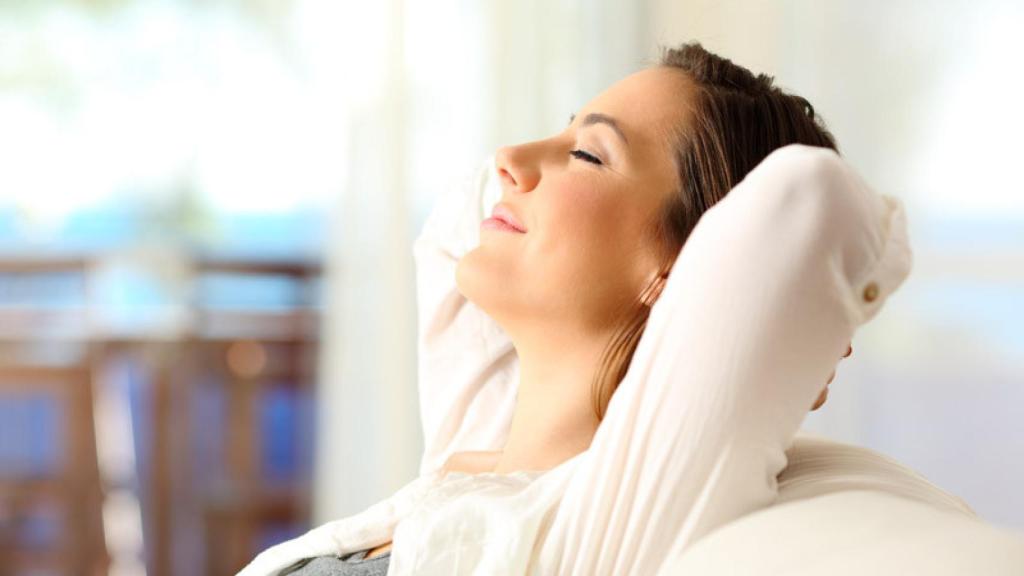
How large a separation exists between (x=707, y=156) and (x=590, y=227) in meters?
0.14

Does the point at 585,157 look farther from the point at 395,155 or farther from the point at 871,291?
the point at 395,155

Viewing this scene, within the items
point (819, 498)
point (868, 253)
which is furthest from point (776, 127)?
point (819, 498)

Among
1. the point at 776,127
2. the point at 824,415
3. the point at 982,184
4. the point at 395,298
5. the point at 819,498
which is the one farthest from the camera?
the point at 395,298

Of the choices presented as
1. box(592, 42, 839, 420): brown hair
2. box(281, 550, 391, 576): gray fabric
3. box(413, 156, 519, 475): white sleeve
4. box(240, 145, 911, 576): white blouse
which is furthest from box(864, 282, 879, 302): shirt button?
box(413, 156, 519, 475): white sleeve

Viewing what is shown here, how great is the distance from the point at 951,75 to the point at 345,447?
5.32 ft

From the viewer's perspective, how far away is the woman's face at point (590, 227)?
4.06ft

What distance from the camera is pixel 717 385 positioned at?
91 centimetres

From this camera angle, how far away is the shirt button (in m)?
0.92

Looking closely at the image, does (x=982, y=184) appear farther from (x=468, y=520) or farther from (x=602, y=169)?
(x=468, y=520)

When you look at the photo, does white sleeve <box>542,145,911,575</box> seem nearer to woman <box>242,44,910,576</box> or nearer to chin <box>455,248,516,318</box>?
woman <box>242,44,910,576</box>

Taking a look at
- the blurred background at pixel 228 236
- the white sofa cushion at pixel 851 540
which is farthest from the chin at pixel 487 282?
the blurred background at pixel 228 236

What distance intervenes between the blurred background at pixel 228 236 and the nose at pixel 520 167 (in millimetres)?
1610

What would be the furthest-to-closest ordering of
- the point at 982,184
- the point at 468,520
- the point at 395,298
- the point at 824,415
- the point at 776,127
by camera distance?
1. the point at 395,298
2. the point at 824,415
3. the point at 982,184
4. the point at 776,127
5. the point at 468,520

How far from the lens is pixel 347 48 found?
3.03 metres
